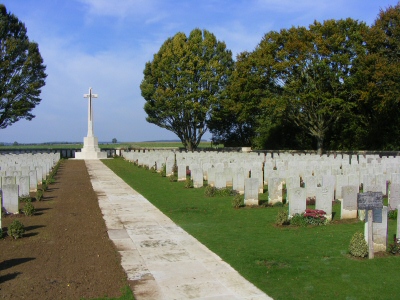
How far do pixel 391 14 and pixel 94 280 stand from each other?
3137 cm

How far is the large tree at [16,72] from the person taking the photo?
47.5 m

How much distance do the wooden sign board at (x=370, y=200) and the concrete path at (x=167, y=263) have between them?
2.56 metres

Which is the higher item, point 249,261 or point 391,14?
point 391,14

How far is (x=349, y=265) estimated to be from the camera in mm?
7359

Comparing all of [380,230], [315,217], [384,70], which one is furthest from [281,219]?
[384,70]

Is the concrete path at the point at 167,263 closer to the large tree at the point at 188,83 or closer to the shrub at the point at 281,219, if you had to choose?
the shrub at the point at 281,219

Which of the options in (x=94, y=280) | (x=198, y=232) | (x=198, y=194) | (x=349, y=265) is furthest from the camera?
(x=198, y=194)

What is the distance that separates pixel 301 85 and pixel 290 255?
2985 centimetres

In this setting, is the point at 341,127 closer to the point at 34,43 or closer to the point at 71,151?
the point at 71,151

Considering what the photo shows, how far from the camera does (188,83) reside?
157 feet

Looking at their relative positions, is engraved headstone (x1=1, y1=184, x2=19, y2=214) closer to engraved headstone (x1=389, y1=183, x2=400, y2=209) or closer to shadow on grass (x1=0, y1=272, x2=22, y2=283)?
shadow on grass (x1=0, y1=272, x2=22, y2=283)

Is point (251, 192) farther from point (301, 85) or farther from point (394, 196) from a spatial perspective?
point (301, 85)

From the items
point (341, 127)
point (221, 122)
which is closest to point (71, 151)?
point (221, 122)

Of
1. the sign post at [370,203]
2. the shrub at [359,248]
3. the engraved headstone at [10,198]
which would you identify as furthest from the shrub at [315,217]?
the engraved headstone at [10,198]
